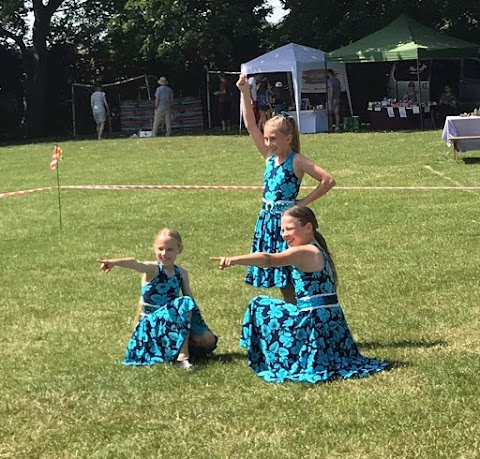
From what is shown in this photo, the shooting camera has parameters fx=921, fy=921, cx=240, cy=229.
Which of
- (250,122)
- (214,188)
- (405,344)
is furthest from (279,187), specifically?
(214,188)

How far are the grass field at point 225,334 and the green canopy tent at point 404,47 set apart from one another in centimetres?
1215

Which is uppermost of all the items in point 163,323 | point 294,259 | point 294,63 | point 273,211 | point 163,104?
point 294,63

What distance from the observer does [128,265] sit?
575 cm

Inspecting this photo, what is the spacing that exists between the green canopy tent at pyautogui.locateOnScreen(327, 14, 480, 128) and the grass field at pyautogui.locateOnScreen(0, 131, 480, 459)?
12152 millimetres

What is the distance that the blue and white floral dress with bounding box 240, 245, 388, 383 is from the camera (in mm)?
5562

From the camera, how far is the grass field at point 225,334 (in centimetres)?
468

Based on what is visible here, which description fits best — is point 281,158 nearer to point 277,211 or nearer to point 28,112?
point 277,211

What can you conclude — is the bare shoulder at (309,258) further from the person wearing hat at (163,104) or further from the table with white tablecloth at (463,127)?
the person wearing hat at (163,104)

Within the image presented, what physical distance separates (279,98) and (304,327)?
2392 cm

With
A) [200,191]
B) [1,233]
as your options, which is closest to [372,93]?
[200,191]

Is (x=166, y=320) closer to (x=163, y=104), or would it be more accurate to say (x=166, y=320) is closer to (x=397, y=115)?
(x=397, y=115)

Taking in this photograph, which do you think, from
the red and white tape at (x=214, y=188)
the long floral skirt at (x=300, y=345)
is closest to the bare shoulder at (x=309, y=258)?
the long floral skirt at (x=300, y=345)

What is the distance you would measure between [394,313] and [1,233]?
6253mm

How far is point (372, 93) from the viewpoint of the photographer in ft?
109
